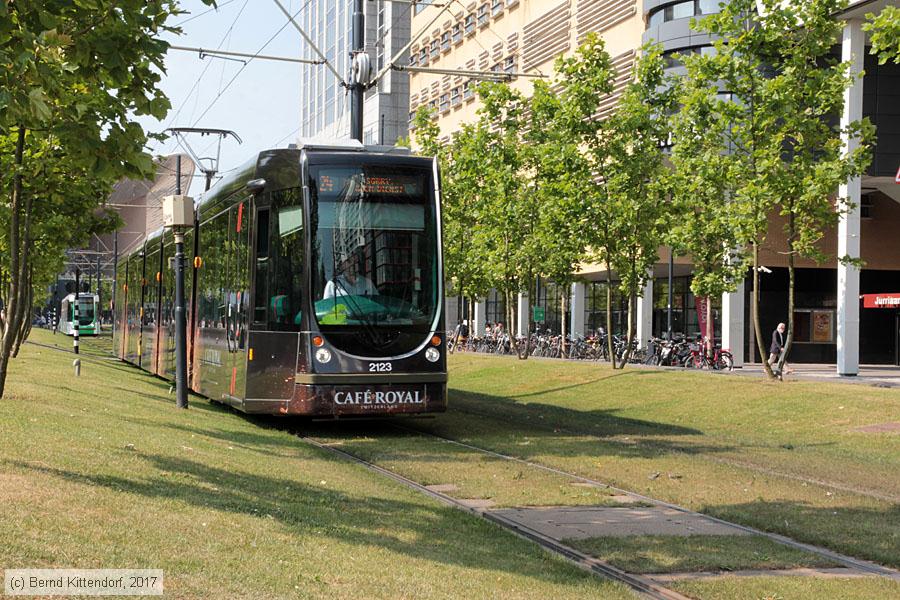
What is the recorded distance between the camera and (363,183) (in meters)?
15.7

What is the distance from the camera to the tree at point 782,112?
2311 centimetres

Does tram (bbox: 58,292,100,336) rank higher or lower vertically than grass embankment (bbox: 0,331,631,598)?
higher

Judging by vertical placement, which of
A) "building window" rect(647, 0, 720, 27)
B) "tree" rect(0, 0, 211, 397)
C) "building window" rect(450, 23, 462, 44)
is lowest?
"tree" rect(0, 0, 211, 397)

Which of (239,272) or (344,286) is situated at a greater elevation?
(239,272)

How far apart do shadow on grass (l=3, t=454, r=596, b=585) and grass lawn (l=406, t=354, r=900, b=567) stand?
2.60 meters

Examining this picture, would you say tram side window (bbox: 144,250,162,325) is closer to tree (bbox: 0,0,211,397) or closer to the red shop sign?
tree (bbox: 0,0,211,397)

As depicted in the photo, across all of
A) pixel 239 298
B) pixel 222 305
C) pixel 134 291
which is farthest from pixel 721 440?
pixel 134 291

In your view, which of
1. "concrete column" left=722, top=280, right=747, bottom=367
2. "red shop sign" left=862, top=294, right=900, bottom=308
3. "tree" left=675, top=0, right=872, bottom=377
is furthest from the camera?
"red shop sign" left=862, top=294, right=900, bottom=308

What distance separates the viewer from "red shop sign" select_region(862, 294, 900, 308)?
43.7 meters

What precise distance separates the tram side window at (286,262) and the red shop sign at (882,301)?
33.4 meters

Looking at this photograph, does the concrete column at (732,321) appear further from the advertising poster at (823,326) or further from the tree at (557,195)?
the tree at (557,195)

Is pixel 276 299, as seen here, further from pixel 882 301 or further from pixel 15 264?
pixel 882 301

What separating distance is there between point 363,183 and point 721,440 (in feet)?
23.1

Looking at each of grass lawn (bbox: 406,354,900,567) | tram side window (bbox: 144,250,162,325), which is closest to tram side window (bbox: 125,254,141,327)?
tram side window (bbox: 144,250,162,325)
